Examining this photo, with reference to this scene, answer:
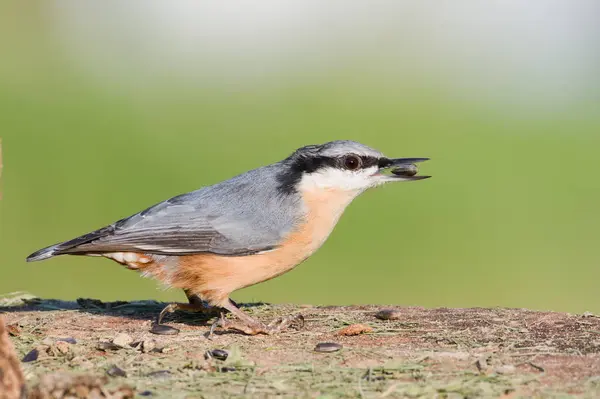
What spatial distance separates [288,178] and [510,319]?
6.10ft

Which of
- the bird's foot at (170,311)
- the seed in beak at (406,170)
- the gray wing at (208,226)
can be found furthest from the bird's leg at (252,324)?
the seed in beak at (406,170)

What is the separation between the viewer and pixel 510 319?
5.96 m

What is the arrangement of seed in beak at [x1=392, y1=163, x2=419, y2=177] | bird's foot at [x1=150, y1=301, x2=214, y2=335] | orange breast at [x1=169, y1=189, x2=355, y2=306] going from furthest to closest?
seed in beak at [x1=392, y1=163, x2=419, y2=177], orange breast at [x1=169, y1=189, x2=355, y2=306], bird's foot at [x1=150, y1=301, x2=214, y2=335]

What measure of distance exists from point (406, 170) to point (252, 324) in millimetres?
1566

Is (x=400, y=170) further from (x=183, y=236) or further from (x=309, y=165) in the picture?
(x=183, y=236)

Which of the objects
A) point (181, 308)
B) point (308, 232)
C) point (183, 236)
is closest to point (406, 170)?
point (308, 232)

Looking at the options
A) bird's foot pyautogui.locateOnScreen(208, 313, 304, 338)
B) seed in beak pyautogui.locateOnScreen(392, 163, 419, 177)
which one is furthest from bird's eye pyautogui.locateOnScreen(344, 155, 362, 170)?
bird's foot pyautogui.locateOnScreen(208, 313, 304, 338)

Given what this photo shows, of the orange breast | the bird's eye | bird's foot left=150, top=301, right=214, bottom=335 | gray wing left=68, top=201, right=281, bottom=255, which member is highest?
the bird's eye

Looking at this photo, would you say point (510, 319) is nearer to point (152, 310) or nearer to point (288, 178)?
point (288, 178)

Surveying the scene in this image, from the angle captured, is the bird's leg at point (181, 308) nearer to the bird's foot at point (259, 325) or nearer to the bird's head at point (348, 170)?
the bird's foot at point (259, 325)

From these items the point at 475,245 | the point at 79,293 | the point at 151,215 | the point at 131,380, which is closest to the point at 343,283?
the point at 475,245

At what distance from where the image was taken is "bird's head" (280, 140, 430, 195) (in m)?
6.29

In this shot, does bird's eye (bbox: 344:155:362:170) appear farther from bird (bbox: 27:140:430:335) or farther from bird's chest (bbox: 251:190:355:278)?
bird's chest (bbox: 251:190:355:278)

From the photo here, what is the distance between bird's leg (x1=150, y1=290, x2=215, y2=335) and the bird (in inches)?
0.4
